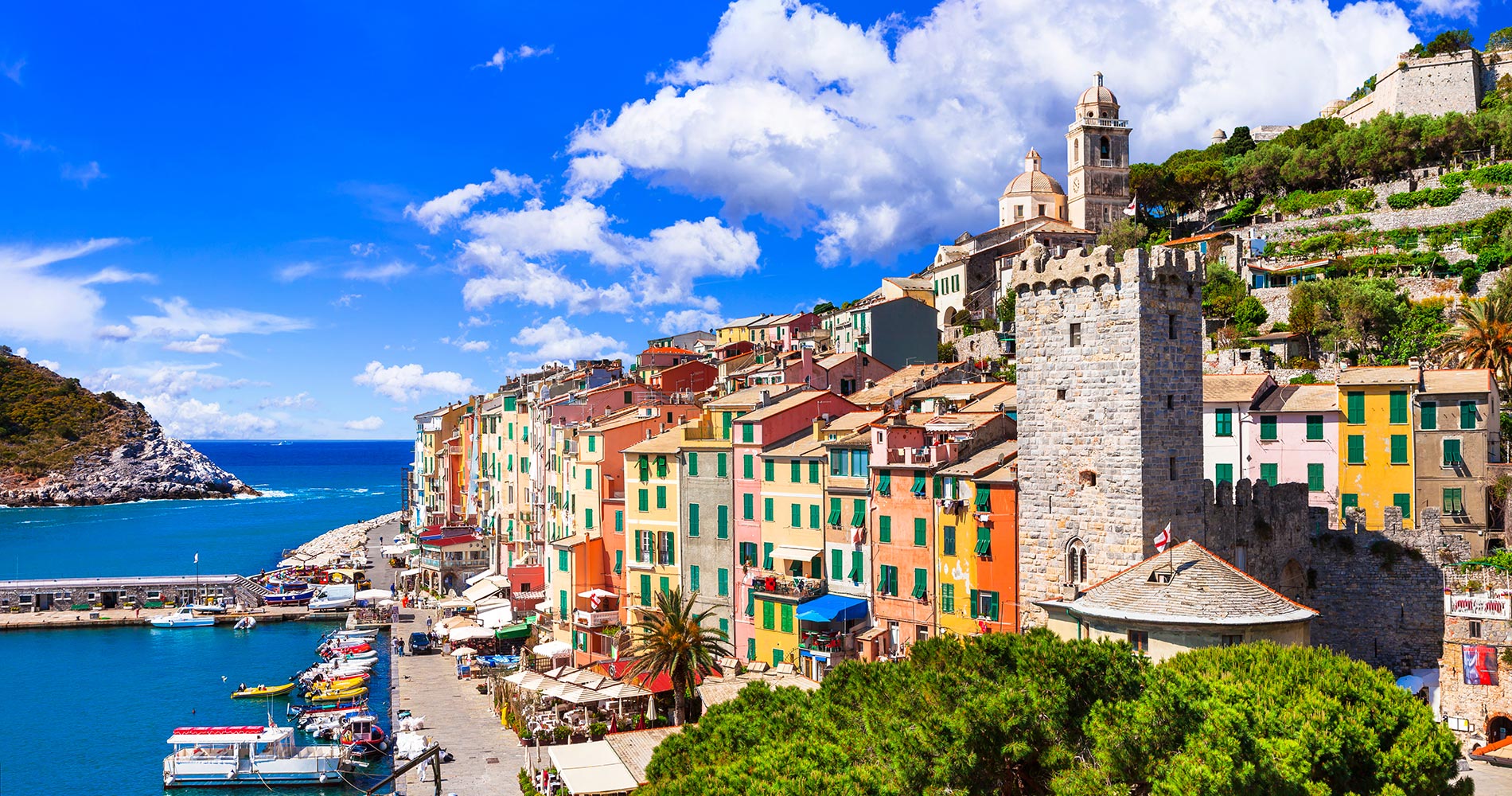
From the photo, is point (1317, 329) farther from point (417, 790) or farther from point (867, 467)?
point (417, 790)

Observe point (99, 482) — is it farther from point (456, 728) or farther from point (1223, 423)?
point (1223, 423)

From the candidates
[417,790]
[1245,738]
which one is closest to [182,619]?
[417,790]

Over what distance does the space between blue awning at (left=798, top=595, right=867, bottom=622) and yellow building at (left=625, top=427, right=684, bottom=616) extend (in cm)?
842

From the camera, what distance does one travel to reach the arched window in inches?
1118

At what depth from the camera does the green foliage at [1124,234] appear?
8000 centimetres

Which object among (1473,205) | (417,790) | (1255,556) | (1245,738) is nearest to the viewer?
(1245,738)

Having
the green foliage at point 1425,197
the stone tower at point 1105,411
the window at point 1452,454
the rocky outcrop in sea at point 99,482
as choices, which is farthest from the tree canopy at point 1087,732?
the rocky outcrop in sea at point 99,482

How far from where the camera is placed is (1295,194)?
265ft

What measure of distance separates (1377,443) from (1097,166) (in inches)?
2447

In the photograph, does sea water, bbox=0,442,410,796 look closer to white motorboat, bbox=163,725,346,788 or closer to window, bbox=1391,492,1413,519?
white motorboat, bbox=163,725,346,788

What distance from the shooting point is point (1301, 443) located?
4031 cm

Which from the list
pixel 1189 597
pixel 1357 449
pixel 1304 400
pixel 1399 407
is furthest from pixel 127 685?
pixel 1399 407

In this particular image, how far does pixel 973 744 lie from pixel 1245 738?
446 centimetres

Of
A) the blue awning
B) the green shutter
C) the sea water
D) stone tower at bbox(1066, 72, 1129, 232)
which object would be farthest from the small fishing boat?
stone tower at bbox(1066, 72, 1129, 232)
